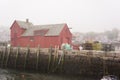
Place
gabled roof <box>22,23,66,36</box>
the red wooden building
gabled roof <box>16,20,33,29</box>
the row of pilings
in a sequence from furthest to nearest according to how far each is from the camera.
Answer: gabled roof <box>16,20,33,29</box> < gabled roof <box>22,23,66,36</box> < the red wooden building < the row of pilings

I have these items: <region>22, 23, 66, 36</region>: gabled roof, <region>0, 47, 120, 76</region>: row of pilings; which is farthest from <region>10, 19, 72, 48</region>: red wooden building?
<region>0, 47, 120, 76</region>: row of pilings

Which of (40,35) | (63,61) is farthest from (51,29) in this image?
(63,61)

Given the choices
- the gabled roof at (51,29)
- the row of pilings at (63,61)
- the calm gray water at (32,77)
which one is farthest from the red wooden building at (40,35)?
the calm gray water at (32,77)

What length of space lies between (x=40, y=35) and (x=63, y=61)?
16.2 meters

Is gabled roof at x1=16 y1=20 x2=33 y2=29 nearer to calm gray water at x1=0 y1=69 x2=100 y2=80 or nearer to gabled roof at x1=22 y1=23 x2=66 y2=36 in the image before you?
gabled roof at x1=22 y1=23 x2=66 y2=36

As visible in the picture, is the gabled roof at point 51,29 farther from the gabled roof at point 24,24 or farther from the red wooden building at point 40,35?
the gabled roof at point 24,24

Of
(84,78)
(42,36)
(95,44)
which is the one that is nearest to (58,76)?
(84,78)

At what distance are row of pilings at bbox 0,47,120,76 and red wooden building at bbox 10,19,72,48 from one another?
27.4ft

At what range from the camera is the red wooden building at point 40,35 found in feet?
155

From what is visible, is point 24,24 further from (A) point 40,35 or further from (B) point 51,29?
(B) point 51,29

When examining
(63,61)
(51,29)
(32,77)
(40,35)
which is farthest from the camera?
(51,29)

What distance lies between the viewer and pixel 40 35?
4925 cm

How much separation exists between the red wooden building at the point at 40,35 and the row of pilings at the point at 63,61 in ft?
27.4

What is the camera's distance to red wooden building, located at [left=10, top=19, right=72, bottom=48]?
47.2 m
